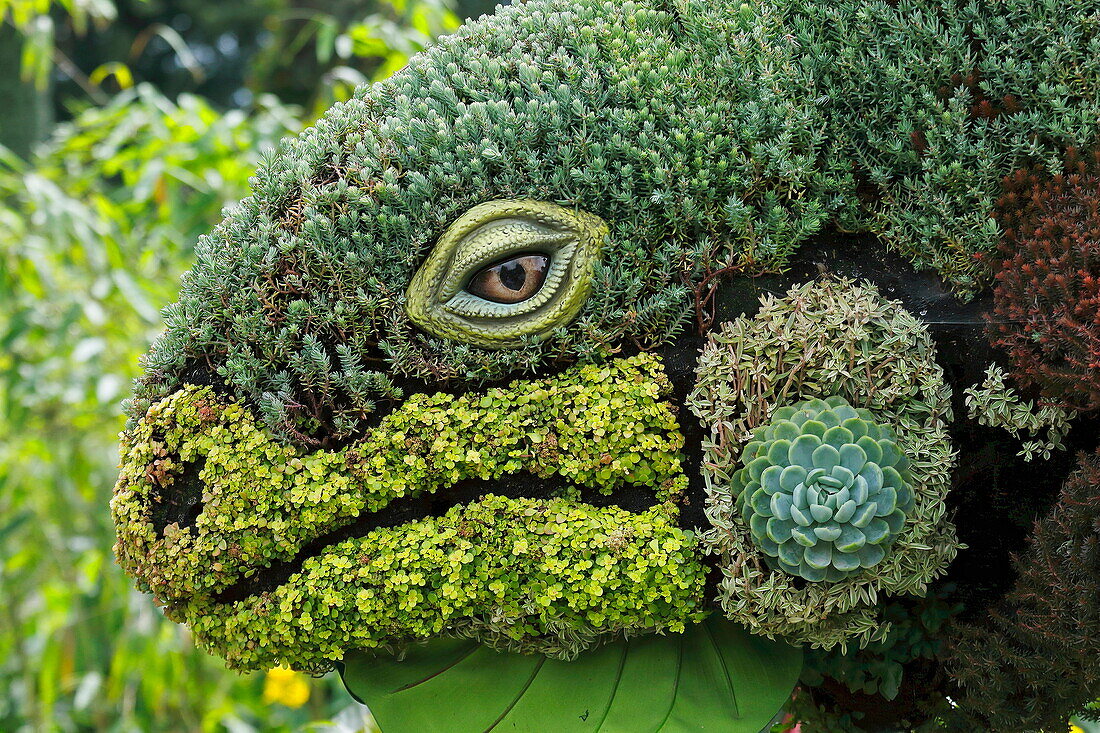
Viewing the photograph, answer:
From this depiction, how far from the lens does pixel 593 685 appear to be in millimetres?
1636

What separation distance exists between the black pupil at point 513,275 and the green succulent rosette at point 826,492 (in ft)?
1.46

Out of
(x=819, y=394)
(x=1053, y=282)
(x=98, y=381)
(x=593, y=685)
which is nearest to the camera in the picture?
(x=1053, y=282)

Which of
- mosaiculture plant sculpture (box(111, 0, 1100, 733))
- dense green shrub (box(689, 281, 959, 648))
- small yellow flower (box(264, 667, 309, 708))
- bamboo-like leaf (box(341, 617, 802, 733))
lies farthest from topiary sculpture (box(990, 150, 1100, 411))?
small yellow flower (box(264, 667, 309, 708))

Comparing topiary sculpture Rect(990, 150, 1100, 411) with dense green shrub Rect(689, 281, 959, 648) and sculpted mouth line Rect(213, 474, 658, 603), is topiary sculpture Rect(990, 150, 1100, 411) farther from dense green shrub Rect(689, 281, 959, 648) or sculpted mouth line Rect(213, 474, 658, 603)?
sculpted mouth line Rect(213, 474, 658, 603)

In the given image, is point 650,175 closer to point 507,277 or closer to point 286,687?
point 507,277

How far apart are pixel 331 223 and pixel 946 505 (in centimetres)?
113

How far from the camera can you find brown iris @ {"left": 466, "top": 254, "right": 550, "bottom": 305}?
5.05 feet

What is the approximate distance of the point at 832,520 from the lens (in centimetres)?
142

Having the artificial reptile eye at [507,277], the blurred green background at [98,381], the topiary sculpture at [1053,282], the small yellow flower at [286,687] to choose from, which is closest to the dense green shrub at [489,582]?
the artificial reptile eye at [507,277]

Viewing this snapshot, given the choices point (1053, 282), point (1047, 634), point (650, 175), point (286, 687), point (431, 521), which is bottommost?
point (286, 687)

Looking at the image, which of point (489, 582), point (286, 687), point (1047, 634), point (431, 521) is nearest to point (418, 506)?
point (431, 521)

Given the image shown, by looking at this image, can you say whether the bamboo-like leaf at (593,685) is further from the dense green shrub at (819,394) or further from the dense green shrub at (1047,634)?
the dense green shrub at (1047,634)

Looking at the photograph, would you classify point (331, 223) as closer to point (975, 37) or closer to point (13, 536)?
point (975, 37)

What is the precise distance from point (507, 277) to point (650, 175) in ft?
0.92
